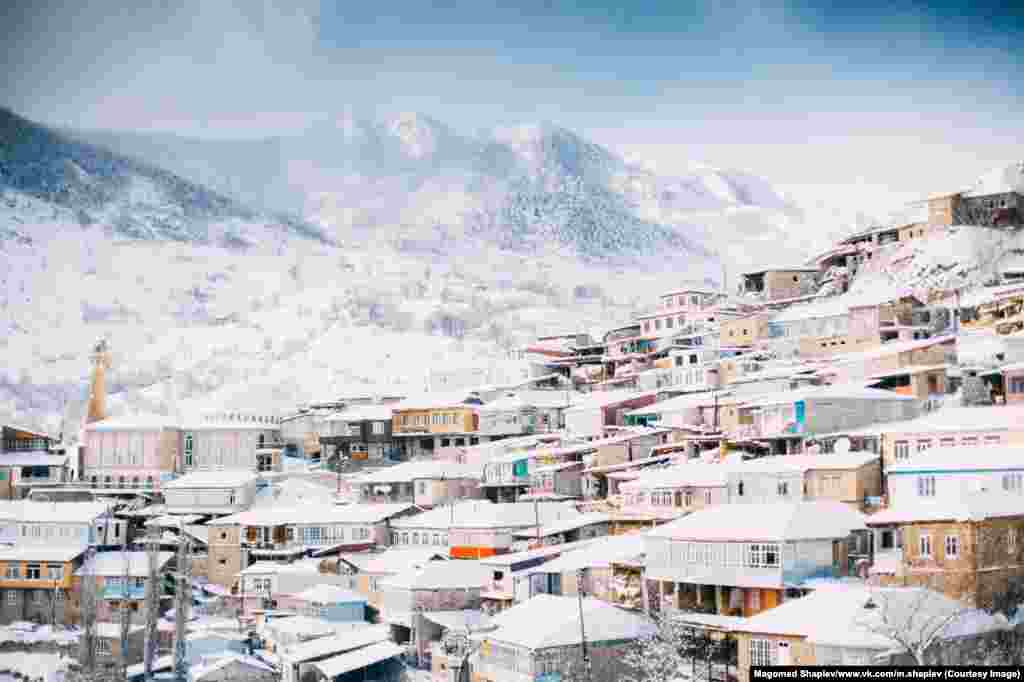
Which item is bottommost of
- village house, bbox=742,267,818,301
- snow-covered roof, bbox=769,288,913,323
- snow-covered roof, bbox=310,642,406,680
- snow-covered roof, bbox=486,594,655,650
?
snow-covered roof, bbox=310,642,406,680

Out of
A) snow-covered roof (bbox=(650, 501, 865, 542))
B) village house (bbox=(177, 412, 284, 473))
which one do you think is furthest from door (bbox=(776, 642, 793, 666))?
village house (bbox=(177, 412, 284, 473))

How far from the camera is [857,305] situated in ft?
193

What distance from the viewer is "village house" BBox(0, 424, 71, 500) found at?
6397cm

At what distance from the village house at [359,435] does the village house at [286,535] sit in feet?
45.6

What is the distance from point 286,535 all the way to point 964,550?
99.6 ft

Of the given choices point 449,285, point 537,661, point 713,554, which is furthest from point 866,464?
point 449,285

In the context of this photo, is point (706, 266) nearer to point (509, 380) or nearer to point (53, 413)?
point (53, 413)

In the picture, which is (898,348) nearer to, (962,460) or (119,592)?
(962,460)

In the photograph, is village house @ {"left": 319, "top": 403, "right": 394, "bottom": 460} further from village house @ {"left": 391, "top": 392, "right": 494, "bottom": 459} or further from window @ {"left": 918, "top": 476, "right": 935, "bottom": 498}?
window @ {"left": 918, "top": 476, "right": 935, "bottom": 498}

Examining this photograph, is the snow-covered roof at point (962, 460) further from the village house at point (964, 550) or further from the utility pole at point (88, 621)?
the utility pole at point (88, 621)

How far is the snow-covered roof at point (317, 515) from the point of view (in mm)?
54656

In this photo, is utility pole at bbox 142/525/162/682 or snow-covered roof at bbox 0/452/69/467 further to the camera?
snow-covered roof at bbox 0/452/69/467

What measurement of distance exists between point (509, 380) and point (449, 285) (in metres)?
59.4

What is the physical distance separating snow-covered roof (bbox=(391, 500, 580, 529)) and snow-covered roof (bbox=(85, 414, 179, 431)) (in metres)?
18.5
